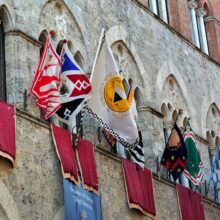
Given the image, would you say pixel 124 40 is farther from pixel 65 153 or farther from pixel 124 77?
pixel 65 153

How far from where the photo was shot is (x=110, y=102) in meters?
16.1

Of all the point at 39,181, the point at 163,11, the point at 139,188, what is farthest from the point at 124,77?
the point at 39,181

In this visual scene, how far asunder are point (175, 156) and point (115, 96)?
302 cm

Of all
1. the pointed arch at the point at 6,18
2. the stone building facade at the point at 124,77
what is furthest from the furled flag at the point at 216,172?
the pointed arch at the point at 6,18

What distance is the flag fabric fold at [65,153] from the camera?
14477mm

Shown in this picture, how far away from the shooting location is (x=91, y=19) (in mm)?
18547

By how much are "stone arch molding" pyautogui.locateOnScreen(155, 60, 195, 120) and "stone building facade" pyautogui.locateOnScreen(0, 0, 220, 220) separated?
1.1 inches

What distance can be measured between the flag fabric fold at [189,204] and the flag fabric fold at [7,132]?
5.91 m

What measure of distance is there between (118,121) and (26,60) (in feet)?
6.92

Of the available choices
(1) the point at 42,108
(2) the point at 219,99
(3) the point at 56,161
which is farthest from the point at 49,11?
(2) the point at 219,99

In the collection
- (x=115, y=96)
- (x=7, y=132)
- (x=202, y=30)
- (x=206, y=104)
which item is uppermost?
(x=202, y=30)

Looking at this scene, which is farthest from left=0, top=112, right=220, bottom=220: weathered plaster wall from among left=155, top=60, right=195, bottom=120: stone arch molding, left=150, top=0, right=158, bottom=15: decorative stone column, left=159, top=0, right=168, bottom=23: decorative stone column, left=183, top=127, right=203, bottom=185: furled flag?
left=159, top=0, right=168, bottom=23: decorative stone column

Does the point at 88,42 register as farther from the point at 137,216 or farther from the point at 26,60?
the point at 137,216

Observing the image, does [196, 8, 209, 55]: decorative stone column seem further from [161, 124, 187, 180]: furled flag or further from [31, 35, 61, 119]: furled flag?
[31, 35, 61, 119]: furled flag
